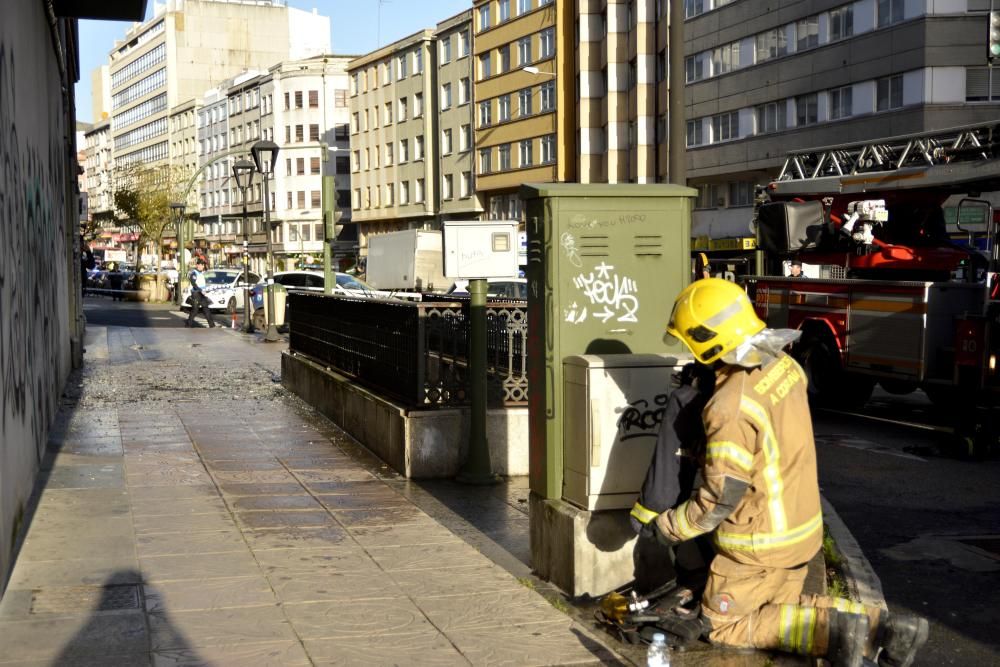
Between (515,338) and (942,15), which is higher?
(942,15)

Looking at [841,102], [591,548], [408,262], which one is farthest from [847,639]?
[841,102]

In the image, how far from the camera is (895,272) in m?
15.5

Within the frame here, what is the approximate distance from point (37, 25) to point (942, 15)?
111 ft

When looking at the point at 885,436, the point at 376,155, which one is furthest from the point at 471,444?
the point at 376,155

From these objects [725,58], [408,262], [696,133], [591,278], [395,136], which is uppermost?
[725,58]

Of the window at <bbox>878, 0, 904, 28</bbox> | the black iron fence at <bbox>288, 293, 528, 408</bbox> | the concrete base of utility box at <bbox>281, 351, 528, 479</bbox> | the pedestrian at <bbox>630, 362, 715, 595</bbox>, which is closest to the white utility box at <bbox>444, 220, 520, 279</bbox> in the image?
Answer: the black iron fence at <bbox>288, 293, 528, 408</bbox>

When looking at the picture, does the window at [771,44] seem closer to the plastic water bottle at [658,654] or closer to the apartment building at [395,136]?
the apartment building at [395,136]

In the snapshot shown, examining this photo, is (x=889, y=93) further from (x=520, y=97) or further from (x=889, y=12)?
(x=520, y=97)

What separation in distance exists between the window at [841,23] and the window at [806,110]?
239 centimetres

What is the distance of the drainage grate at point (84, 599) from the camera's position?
19.5ft

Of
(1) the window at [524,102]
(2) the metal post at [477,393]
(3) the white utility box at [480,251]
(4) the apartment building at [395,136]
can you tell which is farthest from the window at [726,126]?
(2) the metal post at [477,393]

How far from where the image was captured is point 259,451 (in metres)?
11.1

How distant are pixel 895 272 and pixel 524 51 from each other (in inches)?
2253

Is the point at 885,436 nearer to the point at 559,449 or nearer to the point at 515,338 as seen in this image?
the point at 515,338
